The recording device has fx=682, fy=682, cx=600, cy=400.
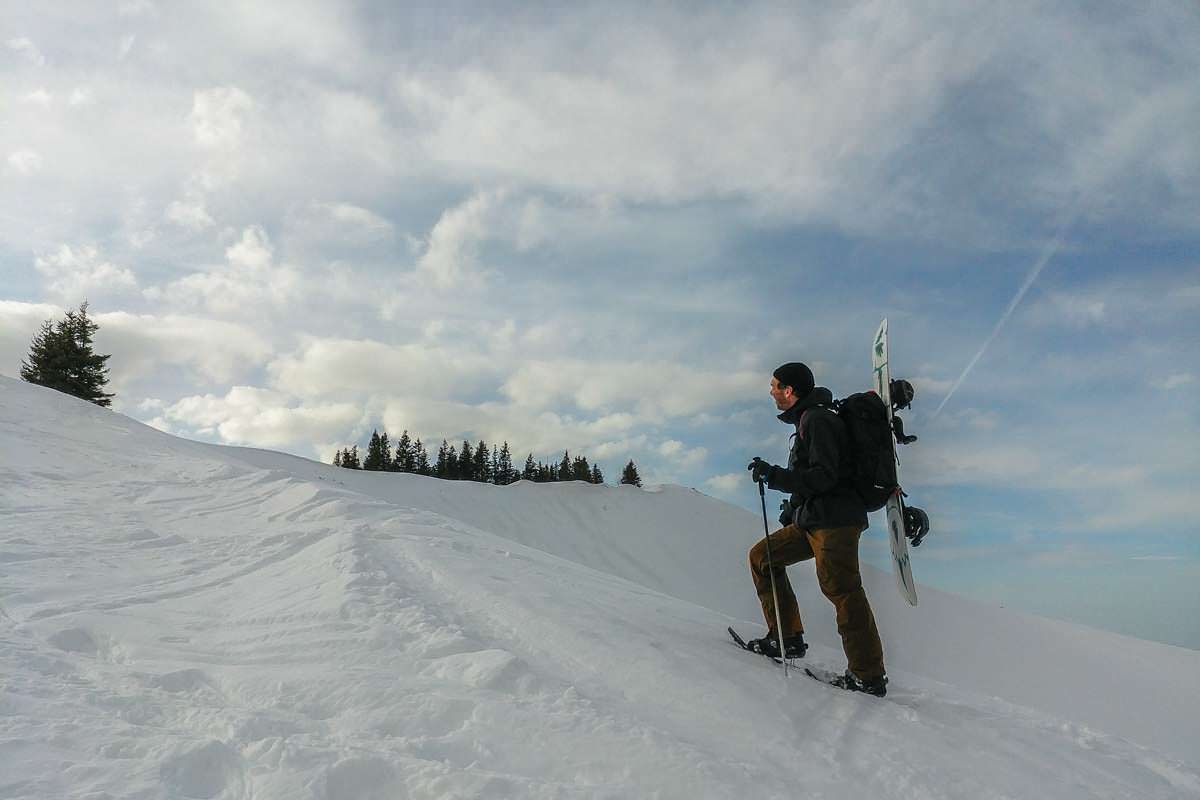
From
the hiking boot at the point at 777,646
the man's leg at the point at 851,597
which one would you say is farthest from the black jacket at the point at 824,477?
the hiking boot at the point at 777,646

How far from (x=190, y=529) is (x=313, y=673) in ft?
18.6

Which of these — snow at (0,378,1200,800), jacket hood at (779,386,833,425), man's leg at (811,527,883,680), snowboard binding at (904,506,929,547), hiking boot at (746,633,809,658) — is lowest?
snow at (0,378,1200,800)

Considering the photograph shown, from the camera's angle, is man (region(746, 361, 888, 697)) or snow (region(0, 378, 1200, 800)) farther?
man (region(746, 361, 888, 697))

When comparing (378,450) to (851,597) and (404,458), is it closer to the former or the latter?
(404,458)

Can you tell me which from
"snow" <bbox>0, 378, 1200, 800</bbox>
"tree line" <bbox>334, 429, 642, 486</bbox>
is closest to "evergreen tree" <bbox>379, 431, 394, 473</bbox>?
"tree line" <bbox>334, 429, 642, 486</bbox>

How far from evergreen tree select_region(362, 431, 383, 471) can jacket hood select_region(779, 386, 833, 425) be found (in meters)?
50.5

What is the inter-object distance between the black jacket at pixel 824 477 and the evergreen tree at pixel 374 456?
1996 inches

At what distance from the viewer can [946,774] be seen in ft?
11.3

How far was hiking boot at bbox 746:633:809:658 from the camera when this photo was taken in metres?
5.19

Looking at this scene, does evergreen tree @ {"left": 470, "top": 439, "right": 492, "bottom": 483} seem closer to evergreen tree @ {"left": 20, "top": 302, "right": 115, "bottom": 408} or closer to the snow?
evergreen tree @ {"left": 20, "top": 302, "right": 115, "bottom": 408}

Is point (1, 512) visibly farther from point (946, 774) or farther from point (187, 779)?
point (946, 774)

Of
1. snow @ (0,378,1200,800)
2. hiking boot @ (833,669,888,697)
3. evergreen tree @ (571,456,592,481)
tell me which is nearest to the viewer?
snow @ (0,378,1200,800)

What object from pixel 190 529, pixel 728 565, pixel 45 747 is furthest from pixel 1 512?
pixel 728 565

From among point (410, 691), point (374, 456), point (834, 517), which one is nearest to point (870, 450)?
point (834, 517)
